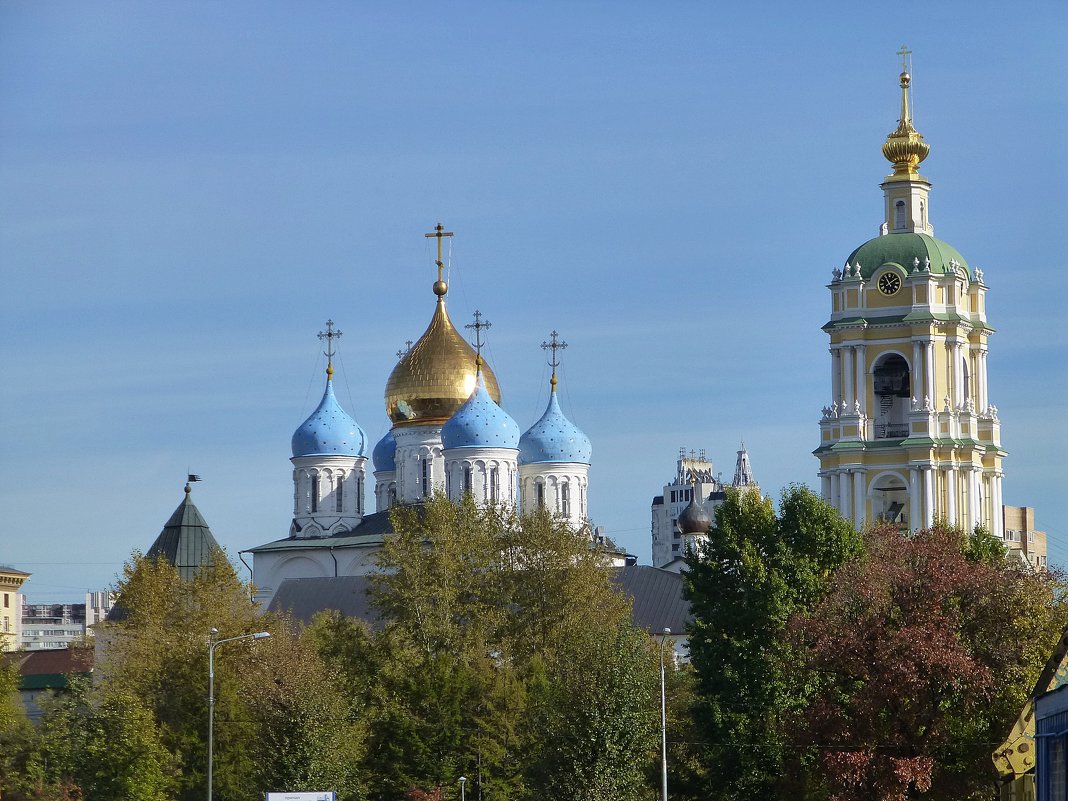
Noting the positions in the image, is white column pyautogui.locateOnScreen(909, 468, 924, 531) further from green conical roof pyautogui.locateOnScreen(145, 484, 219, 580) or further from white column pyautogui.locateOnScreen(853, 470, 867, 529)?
green conical roof pyautogui.locateOnScreen(145, 484, 219, 580)

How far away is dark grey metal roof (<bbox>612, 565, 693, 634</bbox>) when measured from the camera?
94500mm

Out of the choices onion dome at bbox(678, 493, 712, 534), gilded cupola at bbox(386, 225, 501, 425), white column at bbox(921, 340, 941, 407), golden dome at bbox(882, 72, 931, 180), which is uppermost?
golden dome at bbox(882, 72, 931, 180)

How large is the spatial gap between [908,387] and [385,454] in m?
32.2

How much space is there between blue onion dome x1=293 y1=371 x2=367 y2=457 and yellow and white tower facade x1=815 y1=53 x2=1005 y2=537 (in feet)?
102

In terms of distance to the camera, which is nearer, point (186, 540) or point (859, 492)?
point (859, 492)

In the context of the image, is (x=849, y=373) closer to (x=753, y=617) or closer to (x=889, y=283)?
(x=889, y=283)

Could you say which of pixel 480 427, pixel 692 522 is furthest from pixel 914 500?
pixel 692 522

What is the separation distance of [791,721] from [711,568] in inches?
334

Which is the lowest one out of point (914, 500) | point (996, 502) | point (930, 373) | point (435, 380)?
point (914, 500)

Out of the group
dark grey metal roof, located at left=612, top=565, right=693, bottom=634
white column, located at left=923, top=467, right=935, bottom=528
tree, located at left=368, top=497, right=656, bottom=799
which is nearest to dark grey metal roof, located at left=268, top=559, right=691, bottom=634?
dark grey metal roof, located at left=612, top=565, right=693, bottom=634

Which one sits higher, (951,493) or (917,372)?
(917,372)

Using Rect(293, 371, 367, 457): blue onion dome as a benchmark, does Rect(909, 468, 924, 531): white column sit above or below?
below

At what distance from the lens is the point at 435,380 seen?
358ft

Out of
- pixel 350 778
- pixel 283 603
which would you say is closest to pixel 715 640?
pixel 350 778
